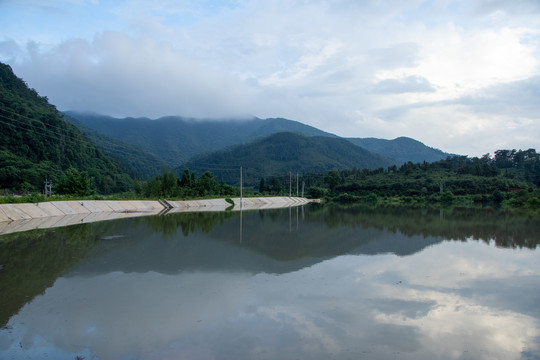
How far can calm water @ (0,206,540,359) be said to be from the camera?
4750 millimetres

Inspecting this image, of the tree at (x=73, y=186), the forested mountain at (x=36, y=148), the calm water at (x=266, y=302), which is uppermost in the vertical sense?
the forested mountain at (x=36, y=148)

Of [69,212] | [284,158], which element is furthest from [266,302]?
[284,158]

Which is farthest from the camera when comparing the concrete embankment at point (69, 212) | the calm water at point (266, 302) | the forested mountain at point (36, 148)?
the forested mountain at point (36, 148)

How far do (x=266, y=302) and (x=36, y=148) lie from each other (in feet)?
186

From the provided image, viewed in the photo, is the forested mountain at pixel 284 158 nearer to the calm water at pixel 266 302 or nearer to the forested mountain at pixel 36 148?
the forested mountain at pixel 36 148

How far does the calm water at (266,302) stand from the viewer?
4750 millimetres

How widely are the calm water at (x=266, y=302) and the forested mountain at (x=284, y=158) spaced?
329ft

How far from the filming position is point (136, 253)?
1112 cm

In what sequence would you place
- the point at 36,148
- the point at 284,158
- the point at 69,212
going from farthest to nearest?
the point at 284,158
the point at 36,148
the point at 69,212

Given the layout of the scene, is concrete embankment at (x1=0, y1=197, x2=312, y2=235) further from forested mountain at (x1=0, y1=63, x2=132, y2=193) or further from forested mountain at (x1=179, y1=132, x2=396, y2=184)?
forested mountain at (x1=179, y1=132, x2=396, y2=184)

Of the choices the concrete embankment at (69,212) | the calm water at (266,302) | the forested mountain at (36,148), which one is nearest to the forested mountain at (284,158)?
the forested mountain at (36,148)

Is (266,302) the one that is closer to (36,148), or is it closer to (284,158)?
(36,148)

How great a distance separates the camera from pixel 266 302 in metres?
6.47

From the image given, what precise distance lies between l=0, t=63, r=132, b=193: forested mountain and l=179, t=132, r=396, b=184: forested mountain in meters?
51.2
